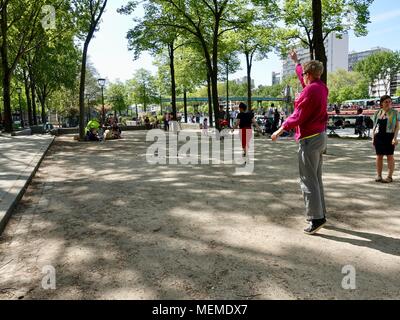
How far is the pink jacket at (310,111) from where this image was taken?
14.2 ft

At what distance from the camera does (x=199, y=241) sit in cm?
429

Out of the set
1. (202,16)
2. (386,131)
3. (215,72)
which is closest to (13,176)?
(386,131)

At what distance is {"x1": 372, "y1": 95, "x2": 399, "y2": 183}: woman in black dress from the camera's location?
23.6ft

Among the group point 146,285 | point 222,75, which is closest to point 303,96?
point 146,285

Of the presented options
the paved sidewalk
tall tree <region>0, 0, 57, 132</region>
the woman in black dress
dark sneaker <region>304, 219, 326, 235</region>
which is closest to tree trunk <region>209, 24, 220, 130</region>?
the paved sidewalk

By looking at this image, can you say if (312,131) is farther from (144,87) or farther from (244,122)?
(144,87)

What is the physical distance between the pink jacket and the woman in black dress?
3500mm

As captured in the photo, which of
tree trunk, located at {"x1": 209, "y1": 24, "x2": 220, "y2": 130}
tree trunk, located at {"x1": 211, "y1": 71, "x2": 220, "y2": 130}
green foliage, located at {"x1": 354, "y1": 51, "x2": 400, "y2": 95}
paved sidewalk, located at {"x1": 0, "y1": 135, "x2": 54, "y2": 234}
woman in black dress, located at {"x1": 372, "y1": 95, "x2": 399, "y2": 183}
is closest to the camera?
paved sidewalk, located at {"x1": 0, "y1": 135, "x2": 54, "y2": 234}

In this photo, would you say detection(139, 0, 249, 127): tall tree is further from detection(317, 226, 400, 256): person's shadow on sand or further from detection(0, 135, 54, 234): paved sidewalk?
detection(317, 226, 400, 256): person's shadow on sand

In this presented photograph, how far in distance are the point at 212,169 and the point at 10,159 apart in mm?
6444

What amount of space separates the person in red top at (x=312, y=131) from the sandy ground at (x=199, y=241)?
0.36m
